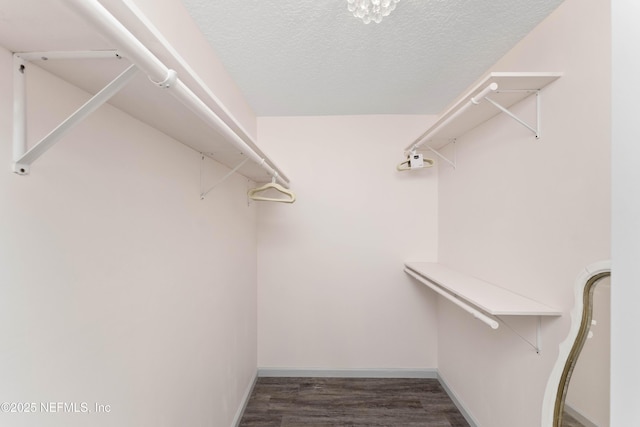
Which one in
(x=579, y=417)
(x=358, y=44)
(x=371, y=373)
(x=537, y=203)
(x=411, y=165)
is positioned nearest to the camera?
(x=579, y=417)

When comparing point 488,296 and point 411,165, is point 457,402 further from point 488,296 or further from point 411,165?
point 411,165

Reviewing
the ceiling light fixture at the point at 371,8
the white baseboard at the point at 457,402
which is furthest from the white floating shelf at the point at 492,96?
the white baseboard at the point at 457,402

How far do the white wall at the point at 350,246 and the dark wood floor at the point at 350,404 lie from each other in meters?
0.16

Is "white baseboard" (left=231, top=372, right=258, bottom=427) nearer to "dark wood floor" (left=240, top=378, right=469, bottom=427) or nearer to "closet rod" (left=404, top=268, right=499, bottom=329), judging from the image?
"dark wood floor" (left=240, top=378, right=469, bottom=427)

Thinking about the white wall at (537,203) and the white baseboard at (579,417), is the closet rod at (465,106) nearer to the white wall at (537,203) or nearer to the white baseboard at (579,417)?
the white wall at (537,203)

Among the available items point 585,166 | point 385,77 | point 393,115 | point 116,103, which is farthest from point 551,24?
point 116,103

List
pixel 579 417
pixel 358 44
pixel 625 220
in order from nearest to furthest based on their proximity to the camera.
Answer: pixel 625 220
pixel 579 417
pixel 358 44

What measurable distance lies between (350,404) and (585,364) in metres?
1.63

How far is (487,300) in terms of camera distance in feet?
4.37

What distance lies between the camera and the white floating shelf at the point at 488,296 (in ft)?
3.92

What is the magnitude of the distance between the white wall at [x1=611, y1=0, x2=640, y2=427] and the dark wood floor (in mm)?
1930

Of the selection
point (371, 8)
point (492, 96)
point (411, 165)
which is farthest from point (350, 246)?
point (371, 8)

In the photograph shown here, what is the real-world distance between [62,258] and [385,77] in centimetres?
187

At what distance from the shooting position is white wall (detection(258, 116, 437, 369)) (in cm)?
247
